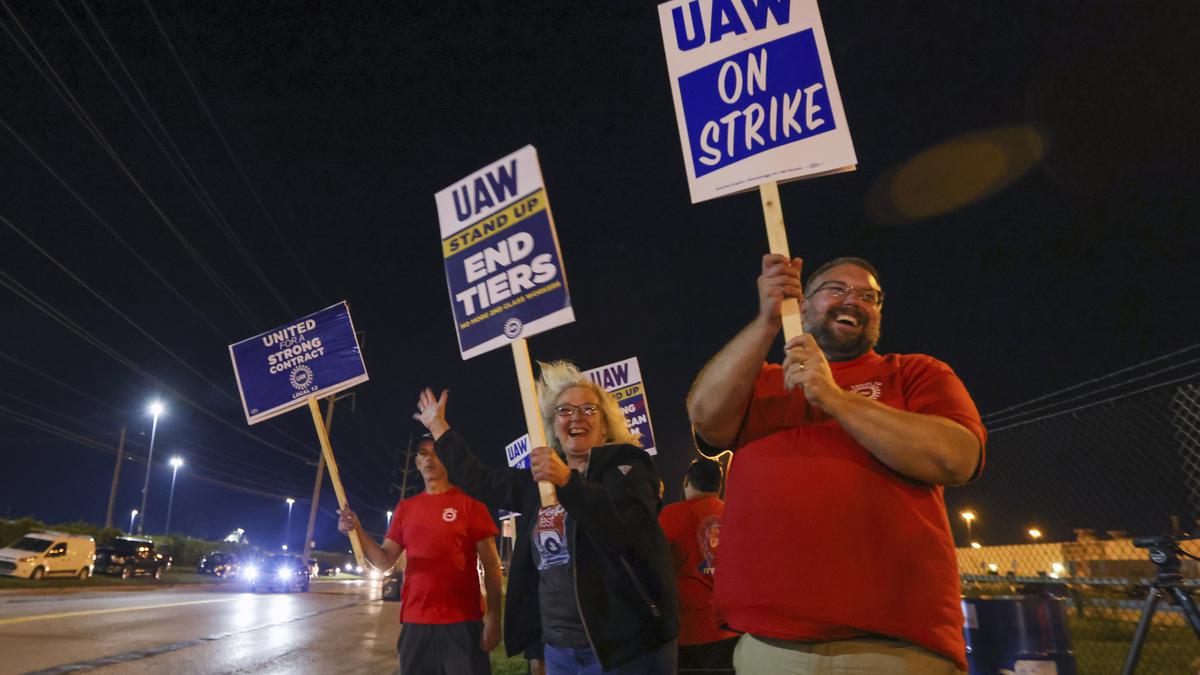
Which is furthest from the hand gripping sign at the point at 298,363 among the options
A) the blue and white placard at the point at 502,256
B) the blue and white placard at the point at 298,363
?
the blue and white placard at the point at 502,256

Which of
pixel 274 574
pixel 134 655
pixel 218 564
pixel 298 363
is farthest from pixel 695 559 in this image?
pixel 218 564

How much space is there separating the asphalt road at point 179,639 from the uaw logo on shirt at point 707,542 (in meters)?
6.44

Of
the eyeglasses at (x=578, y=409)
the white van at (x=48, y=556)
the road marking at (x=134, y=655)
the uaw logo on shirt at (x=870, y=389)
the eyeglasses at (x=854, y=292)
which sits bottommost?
the road marking at (x=134, y=655)

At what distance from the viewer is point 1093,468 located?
5562 mm

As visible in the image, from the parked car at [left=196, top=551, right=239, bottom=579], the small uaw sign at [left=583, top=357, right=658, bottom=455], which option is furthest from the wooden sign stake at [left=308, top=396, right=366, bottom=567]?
the parked car at [left=196, top=551, right=239, bottom=579]

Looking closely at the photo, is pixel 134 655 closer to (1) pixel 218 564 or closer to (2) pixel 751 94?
(2) pixel 751 94

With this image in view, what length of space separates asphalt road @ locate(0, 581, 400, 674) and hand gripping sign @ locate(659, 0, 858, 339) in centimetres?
861

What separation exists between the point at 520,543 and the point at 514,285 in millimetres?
1451

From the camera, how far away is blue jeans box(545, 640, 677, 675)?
325 centimetres

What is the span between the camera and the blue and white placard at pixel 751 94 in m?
2.96

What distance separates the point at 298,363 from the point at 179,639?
7033 millimetres

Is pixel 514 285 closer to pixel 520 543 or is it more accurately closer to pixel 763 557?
pixel 520 543

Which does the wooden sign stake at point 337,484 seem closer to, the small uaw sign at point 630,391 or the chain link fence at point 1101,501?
the chain link fence at point 1101,501

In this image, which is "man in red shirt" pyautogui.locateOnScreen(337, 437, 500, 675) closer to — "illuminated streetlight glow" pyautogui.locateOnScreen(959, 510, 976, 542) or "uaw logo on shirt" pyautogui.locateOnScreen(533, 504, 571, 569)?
"uaw logo on shirt" pyautogui.locateOnScreen(533, 504, 571, 569)
